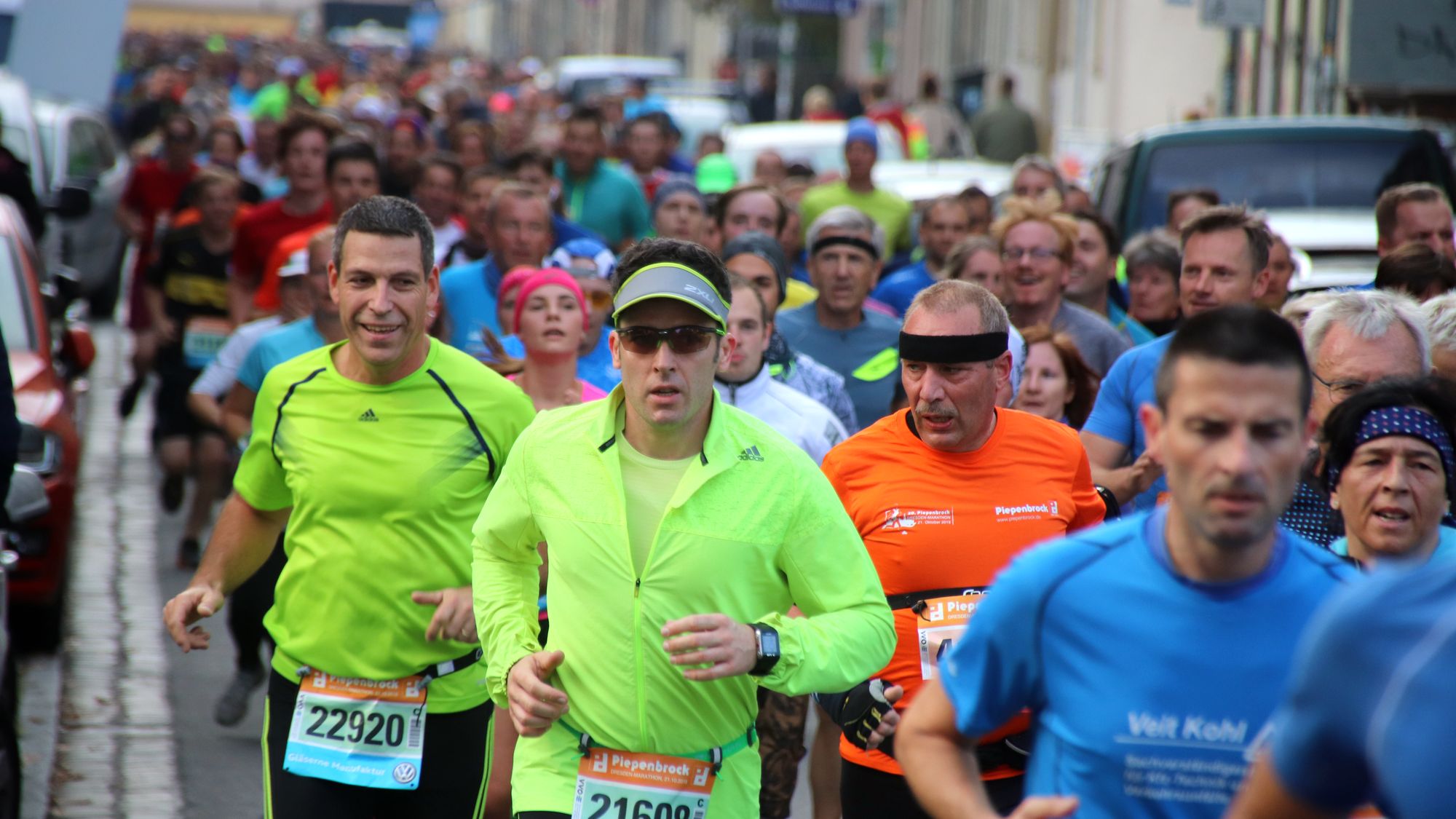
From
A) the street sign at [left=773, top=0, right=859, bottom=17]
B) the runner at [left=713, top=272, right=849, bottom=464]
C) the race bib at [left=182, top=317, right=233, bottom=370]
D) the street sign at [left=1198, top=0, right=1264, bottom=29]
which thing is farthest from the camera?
the street sign at [left=773, top=0, right=859, bottom=17]

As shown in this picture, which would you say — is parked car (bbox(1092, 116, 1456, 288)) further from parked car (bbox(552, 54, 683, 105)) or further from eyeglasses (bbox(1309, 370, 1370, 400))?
parked car (bbox(552, 54, 683, 105))

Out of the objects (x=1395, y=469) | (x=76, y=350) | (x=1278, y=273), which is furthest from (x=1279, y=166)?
(x=1395, y=469)

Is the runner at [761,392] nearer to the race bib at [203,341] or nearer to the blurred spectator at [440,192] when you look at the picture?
the blurred spectator at [440,192]

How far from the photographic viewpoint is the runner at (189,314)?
11.1 meters

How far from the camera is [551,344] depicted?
6445 mm

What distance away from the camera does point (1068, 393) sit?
6867 mm

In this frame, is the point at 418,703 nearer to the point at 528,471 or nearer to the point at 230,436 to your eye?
the point at 528,471

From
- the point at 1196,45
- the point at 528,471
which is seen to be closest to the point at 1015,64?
the point at 1196,45

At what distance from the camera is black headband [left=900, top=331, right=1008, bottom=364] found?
15.9 ft

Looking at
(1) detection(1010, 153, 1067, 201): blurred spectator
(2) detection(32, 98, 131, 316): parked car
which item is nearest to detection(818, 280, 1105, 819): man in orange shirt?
(1) detection(1010, 153, 1067, 201): blurred spectator

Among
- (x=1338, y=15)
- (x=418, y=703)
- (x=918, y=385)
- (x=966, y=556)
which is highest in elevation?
(x=1338, y=15)

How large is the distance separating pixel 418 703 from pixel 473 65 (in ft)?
190

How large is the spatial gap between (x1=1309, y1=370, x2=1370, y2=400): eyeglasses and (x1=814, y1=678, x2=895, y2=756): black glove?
133 centimetres

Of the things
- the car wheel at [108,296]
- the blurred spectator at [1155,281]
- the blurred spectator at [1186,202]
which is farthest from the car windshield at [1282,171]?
the car wheel at [108,296]
